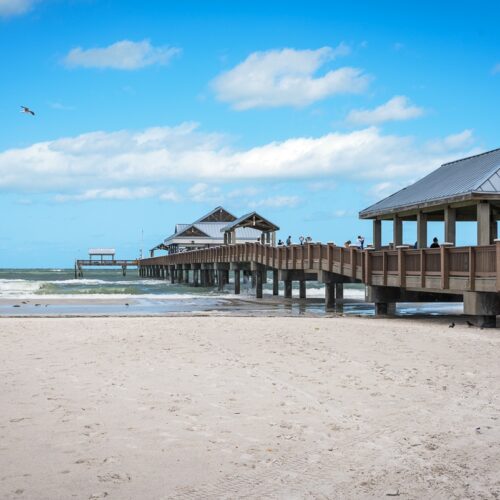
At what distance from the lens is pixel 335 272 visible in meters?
28.1

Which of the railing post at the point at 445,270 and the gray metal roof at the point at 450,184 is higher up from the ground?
the gray metal roof at the point at 450,184

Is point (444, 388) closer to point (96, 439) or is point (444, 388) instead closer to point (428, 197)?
point (96, 439)

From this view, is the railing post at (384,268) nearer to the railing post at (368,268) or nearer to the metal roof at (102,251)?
the railing post at (368,268)

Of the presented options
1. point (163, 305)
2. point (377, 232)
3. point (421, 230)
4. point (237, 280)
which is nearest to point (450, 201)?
point (421, 230)

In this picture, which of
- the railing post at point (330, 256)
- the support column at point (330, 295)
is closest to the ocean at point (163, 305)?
the support column at point (330, 295)

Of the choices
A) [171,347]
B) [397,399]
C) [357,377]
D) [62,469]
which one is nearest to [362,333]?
[171,347]

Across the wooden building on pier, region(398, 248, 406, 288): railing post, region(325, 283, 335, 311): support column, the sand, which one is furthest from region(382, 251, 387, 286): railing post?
the wooden building on pier

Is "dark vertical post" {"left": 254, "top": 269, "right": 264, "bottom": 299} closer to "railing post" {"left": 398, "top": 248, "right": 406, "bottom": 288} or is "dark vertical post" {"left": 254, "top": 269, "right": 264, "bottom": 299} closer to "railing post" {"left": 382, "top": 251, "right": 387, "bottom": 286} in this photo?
"railing post" {"left": 382, "top": 251, "right": 387, "bottom": 286}

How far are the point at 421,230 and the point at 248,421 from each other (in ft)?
61.7

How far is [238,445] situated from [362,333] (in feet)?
33.3

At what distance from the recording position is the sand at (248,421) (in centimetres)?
564

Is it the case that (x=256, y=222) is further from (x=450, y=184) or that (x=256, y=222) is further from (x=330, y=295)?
(x=450, y=184)

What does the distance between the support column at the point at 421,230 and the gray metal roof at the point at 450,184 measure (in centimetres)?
80

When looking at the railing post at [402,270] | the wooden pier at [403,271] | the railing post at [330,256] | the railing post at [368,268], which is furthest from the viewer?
the railing post at [330,256]
